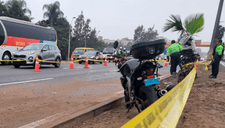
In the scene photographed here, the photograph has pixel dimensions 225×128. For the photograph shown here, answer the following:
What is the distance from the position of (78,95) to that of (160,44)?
3.34 metres

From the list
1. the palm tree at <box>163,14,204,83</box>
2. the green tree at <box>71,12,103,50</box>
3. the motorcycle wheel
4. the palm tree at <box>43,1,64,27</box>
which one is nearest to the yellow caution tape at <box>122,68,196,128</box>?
the motorcycle wheel

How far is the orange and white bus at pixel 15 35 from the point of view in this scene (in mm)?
16734

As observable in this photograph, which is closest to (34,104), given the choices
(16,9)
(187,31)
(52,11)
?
(187,31)

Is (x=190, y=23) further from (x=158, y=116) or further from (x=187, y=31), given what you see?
(x=158, y=116)

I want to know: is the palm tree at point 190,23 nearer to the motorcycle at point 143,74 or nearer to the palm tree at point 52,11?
the motorcycle at point 143,74

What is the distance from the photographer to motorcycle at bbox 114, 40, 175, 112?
317 centimetres

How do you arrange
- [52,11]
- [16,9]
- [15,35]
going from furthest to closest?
[52,11] < [16,9] < [15,35]

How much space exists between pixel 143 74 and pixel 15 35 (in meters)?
17.8

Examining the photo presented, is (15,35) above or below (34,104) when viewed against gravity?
above

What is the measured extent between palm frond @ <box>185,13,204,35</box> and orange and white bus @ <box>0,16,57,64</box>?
14089 millimetres

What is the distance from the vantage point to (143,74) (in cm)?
325

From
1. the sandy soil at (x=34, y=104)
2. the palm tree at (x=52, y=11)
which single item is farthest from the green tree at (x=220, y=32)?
the palm tree at (x=52, y=11)

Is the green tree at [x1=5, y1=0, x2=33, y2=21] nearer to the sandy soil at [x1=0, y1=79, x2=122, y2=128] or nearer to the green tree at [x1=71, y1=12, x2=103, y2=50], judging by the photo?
the green tree at [x1=71, y1=12, x2=103, y2=50]

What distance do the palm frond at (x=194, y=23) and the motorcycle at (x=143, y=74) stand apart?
5.72 meters
